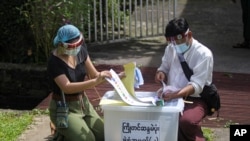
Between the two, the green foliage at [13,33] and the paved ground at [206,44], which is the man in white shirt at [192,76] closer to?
the paved ground at [206,44]

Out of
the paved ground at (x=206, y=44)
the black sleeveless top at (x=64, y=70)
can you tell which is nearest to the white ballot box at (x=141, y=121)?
the black sleeveless top at (x=64, y=70)

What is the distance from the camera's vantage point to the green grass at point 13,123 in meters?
5.46

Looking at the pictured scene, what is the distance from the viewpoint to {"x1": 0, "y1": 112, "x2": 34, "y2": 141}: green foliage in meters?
5.45

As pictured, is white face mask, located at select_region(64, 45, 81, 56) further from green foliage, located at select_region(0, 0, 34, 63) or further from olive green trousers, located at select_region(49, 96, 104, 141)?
green foliage, located at select_region(0, 0, 34, 63)

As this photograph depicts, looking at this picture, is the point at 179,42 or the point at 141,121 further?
the point at 179,42

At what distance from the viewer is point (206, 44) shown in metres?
8.94

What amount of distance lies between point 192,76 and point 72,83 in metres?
1.02

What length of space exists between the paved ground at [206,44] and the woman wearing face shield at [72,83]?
0.86 m

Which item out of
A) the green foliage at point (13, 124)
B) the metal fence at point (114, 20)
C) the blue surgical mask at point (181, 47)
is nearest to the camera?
the blue surgical mask at point (181, 47)

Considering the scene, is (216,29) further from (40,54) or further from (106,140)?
(106,140)

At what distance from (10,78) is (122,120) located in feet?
12.4

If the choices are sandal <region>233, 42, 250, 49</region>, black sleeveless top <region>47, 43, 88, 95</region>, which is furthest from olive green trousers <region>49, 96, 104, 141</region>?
sandal <region>233, 42, 250, 49</region>

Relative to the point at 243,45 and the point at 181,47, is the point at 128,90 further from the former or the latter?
the point at 243,45

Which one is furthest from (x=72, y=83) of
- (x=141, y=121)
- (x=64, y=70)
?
(x=141, y=121)
